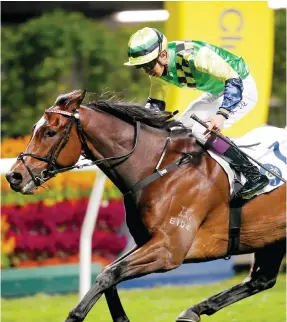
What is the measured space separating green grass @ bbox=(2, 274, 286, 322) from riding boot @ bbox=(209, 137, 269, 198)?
115 cm

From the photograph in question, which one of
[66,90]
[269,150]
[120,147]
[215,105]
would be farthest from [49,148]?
[66,90]

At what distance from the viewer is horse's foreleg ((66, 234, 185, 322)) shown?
5121 millimetres

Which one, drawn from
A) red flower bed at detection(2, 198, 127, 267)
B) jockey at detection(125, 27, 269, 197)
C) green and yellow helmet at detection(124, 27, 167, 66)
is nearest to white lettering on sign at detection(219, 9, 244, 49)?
red flower bed at detection(2, 198, 127, 267)

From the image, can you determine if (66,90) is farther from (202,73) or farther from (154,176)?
(154,176)

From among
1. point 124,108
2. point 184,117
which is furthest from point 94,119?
point 184,117

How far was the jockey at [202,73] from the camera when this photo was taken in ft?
18.2

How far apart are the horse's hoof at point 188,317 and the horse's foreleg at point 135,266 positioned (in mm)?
574

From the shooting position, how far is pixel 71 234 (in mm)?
9133

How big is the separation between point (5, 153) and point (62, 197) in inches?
24.7

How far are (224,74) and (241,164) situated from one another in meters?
0.49

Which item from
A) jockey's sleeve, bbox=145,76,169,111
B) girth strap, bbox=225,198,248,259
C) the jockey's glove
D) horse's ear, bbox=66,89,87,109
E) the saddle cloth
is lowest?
girth strap, bbox=225,198,248,259

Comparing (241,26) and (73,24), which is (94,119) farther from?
(73,24)

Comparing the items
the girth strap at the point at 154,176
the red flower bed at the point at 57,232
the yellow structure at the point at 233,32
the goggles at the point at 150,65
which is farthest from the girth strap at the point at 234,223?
the red flower bed at the point at 57,232

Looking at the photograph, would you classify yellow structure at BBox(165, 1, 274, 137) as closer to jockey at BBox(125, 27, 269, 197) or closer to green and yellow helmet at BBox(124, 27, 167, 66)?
jockey at BBox(125, 27, 269, 197)
